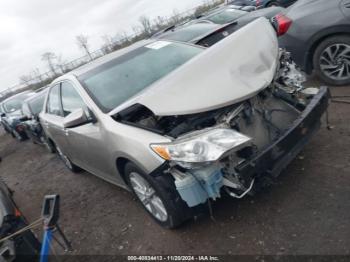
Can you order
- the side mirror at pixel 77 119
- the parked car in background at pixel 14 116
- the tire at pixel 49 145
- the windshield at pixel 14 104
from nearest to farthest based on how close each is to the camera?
the side mirror at pixel 77 119, the tire at pixel 49 145, the parked car in background at pixel 14 116, the windshield at pixel 14 104

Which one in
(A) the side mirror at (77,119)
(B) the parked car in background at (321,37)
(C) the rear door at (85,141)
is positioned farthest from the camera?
(B) the parked car in background at (321,37)

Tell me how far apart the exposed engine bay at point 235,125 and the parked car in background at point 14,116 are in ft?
28.5

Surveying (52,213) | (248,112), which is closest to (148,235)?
(52,213)

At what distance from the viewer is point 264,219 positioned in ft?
9.89

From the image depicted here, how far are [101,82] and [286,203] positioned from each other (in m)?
2.28

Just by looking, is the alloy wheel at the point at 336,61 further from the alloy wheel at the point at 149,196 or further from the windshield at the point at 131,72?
the alloy wheel at the point at 149,196

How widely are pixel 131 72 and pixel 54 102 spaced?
6.18 ft

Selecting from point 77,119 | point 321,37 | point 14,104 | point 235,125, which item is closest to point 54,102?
point 77,119

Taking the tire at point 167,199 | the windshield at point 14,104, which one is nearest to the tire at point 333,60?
the tire at point 167,199

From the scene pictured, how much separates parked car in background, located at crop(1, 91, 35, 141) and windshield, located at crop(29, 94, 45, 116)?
2.03 m

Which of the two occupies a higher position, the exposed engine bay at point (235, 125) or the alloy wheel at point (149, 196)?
the exposed engine bay at point (235, 125)

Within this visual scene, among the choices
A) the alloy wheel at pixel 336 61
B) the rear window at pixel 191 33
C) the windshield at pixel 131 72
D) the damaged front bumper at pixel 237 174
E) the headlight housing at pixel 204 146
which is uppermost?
the windshield at pixel 131 72

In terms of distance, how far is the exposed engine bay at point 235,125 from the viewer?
265cm

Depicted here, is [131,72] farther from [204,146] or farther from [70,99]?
[204,146]
